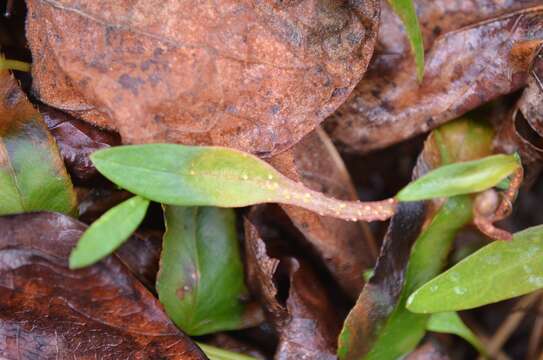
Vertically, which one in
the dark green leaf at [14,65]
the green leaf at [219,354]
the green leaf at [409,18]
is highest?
the green leaf at [409,18]

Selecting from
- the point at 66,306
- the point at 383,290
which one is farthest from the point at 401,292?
the point at 66,306

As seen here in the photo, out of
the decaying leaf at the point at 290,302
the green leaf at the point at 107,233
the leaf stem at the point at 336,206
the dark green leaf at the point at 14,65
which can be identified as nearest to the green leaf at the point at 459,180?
the leaf stem at the point at 336,206

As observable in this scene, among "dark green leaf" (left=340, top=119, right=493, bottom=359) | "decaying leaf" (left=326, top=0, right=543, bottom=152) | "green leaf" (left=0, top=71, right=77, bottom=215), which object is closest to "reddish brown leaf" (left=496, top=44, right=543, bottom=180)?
"decaying leaf" (left=326, top=0, right=543, bottom=152)

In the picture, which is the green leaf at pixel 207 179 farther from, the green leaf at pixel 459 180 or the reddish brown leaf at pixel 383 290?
the reddish brown leaf at pixel 383 290

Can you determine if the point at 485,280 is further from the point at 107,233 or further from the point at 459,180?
the point at 107,233

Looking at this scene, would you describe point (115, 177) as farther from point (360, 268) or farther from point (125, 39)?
point (360, 268)

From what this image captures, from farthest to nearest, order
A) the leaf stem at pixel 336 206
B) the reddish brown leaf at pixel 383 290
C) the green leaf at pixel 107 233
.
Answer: the reddish brown leaf at pixel 383 290 → the leaf stem at pixel 336 206 → the green leaf at pixel 107 233

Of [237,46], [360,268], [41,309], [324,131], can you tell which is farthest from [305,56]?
[41,309]
